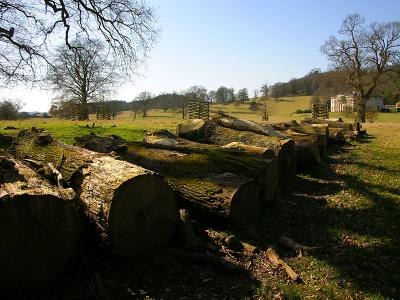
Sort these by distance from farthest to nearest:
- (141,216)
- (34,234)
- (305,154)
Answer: (305,154) → (141,216) → (34,234)

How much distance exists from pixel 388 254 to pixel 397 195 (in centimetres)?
324

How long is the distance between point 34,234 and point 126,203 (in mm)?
1009

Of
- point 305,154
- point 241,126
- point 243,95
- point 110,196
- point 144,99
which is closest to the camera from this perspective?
point 110,196

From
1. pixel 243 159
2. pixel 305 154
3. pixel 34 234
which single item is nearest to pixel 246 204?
pixel 243 159

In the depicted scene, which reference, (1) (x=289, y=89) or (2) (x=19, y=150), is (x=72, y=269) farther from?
(1) (x=289, y=89)

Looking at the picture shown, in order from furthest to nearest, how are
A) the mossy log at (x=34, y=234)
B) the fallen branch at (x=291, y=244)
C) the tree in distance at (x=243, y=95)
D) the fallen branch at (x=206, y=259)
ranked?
the tree in distance at (x=243, y=95) < the fallen branch at (x=291, y=244) < the fallen branch at (x=206, y=259) < the mossy log at (x=34, y=234)

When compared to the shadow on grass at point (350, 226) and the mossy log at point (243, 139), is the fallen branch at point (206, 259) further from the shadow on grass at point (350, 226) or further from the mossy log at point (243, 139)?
the mossy log at point (243, 139)

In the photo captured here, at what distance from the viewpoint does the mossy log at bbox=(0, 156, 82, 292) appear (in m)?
3.64

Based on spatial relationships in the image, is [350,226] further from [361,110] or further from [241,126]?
[361,110]

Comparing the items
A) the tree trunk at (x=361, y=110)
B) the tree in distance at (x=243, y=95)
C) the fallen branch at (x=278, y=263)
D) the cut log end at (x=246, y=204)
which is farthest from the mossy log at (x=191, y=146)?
the tree in distance at (x=243, y=95)

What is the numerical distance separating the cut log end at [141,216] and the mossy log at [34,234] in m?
0.43

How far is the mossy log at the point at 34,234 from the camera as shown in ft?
11.9

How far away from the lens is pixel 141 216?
452 centimetres

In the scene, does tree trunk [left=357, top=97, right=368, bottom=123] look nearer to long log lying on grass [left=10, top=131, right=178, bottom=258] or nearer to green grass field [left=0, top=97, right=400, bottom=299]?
green grass field [left=0, top=97, right=400, bottom=299]
